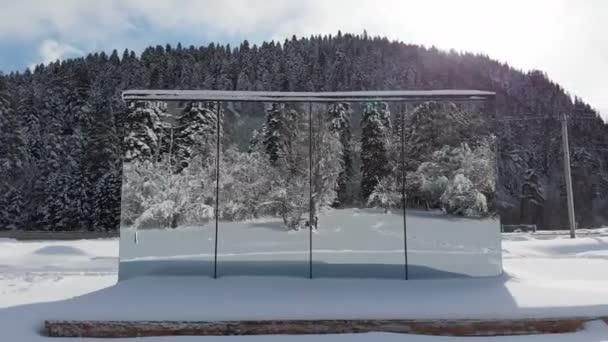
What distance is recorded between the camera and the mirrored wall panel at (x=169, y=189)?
697 centimetres

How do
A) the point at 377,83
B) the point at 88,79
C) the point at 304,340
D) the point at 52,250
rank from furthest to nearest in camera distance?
the point at 377,83
the point at 88,79
the point at 52,250
the point at 304,340

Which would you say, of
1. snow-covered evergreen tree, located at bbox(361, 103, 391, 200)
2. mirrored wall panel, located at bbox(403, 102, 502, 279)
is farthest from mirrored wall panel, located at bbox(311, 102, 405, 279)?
mirrored wall panel, located at bbox(403, 102, 502, 279)

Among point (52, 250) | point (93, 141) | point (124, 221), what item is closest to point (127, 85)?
point (93, 141)

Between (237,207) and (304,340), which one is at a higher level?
(237,207)

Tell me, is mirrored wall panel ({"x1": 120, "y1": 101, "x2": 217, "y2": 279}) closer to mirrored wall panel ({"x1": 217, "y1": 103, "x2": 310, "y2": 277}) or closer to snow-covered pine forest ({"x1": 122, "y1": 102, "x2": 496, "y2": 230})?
snow-covered pine forest ({"x1": 122, "y1": 102, "x2": 496, "y2": 230})

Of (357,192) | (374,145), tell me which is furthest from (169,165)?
(374,145)

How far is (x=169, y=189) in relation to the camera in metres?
7.16

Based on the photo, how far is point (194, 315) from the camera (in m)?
5.48

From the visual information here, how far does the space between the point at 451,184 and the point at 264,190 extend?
2.97 meters

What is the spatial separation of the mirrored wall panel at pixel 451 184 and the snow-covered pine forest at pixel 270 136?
0.04m

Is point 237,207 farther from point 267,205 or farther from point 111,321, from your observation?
point 111,321

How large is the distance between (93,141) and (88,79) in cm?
1344

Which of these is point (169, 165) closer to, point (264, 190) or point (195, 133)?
point (195, 133)

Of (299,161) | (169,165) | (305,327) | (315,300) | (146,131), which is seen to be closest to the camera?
(305,327)
